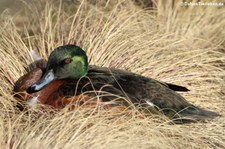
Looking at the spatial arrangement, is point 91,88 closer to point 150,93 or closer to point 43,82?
point 43,82

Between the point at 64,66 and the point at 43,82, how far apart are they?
0.63 feet

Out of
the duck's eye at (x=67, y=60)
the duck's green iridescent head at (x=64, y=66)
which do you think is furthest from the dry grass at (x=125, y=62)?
the duck's eye at (x=67, y=60)

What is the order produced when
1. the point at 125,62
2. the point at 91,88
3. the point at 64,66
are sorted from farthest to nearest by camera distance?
1. the point at 125,62
2. the point at 64,66
3. the point at 91,88

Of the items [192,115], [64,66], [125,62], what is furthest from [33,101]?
[125,62]

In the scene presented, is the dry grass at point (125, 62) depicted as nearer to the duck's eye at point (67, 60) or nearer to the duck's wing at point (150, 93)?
the duck's wing at point (150, 93)

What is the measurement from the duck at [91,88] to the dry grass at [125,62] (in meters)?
0.10

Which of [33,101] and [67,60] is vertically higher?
[67,60]

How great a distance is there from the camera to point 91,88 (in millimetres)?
4656

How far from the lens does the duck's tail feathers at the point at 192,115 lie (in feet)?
15.7

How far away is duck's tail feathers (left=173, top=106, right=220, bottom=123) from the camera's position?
189 inches

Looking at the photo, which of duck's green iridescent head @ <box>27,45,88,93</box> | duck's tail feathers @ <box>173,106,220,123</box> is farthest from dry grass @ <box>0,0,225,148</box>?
duck's green iridescent head @ <box>27,45,88,93</box>

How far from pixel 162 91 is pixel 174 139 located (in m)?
0.47

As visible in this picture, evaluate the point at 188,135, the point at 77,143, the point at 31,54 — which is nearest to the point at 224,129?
the point at 188,135

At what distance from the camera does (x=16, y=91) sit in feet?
16.4
